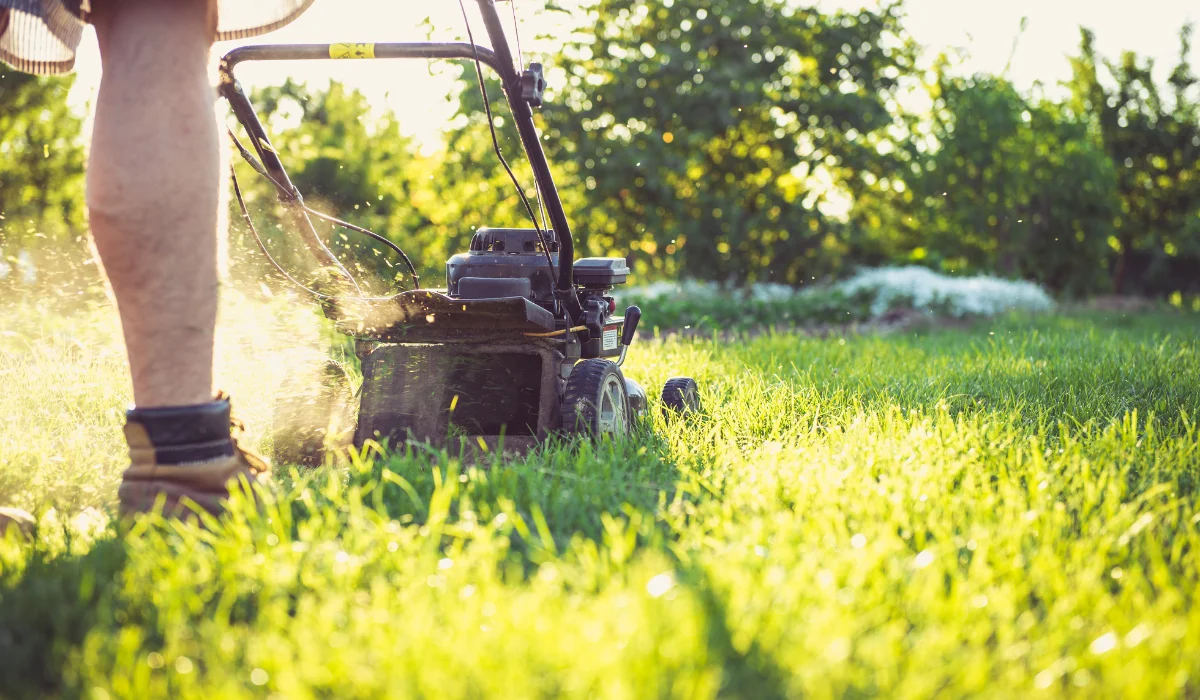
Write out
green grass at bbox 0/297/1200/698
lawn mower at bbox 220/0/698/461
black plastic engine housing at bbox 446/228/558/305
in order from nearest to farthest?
green grass at bbox 0/297/1200/698 < lawn mower at bbox 220/0/698/461 < black plastic engine housing at bbox 446/228/558/305

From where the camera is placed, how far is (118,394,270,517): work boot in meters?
1.67

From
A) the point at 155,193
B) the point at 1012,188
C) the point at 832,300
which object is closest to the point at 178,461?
the point at 155,193

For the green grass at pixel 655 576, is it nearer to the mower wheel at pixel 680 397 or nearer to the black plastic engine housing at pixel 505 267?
the mower wheel at pixel 680 397

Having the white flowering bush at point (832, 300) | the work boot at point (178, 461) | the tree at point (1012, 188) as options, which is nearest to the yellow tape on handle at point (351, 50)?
the work boot at point (178, 461)

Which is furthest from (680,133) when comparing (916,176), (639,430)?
(639,430)

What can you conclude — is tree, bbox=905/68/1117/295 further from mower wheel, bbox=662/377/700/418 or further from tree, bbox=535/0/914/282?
mower wheel, bbox=662/377/700/418

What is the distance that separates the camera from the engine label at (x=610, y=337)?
2973 millimetres

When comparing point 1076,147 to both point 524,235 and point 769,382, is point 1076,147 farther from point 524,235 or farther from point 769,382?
point 524,235

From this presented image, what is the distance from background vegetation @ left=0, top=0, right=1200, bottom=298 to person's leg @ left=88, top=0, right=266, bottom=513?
20.4 feet

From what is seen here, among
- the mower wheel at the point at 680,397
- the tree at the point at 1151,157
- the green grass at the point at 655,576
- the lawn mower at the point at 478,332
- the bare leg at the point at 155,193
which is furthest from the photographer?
the tree at the point at 1151,157

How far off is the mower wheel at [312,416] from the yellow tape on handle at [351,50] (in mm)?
830

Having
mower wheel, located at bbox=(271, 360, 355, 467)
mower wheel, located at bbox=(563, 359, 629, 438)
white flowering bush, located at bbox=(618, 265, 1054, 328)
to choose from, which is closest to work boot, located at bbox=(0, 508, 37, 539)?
mower wheel, located at bbox=(271, 360, 355, 467)

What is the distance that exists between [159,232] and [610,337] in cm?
159

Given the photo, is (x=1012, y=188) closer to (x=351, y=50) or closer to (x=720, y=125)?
(x=720, y=125)
